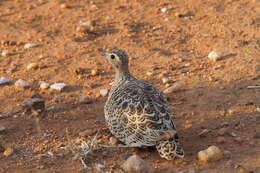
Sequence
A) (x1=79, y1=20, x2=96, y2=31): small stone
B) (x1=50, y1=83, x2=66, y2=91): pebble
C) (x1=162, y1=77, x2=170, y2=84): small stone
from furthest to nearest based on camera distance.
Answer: (x1=79, y1=20, x2=96, y2=31): small stone < (x1=162, y1=77, x2=170, y2=84): small stone < (x1=50, y1=83, x2=66, y2=91): pebble

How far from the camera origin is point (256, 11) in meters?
9.99

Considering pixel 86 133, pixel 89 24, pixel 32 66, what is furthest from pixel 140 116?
pixel 89 24

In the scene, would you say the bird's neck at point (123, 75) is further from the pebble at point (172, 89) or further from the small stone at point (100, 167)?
the small stone at point (100, 167)

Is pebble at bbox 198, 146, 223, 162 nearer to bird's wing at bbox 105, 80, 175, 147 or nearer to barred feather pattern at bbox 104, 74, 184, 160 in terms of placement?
barred feather pattern at bbox 104, 74, 184, 160

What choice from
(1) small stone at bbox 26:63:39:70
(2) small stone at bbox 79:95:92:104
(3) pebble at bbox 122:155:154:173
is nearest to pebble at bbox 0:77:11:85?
(1) small stone at bbox 26:63:39:70

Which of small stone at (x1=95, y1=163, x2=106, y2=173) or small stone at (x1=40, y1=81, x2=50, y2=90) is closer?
small stone at (x1=95, y1=163, x2=106, y2=173)

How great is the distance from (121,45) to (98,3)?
1.96m

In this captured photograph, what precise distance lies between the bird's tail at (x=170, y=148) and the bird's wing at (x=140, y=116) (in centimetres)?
8

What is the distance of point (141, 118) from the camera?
573cm

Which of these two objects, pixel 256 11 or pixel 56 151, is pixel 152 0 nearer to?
pixel 256 11

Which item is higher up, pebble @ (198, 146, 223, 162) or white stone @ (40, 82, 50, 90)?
white stone @ (40, 82, 50, 90)

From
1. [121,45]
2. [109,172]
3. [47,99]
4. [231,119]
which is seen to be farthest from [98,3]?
[109,172]

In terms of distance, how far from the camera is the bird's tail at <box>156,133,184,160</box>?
556cm

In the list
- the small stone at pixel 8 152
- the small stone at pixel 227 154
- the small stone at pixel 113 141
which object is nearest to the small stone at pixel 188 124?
the small stone at pixel 227 154
